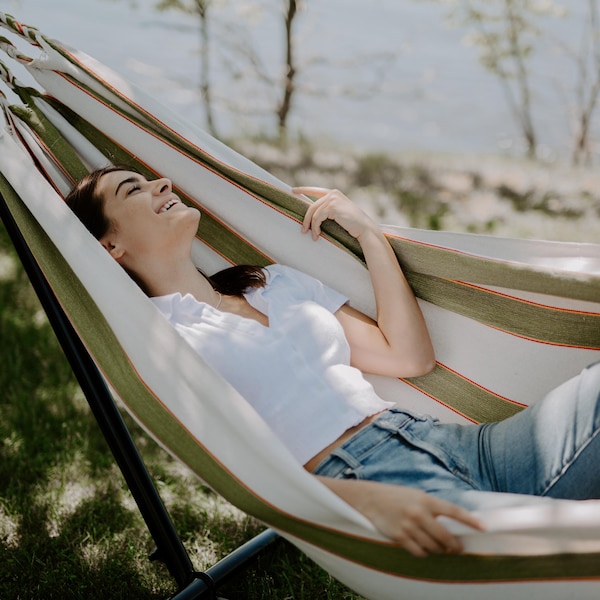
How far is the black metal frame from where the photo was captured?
5.71 ft

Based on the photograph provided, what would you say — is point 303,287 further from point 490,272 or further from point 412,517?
point 412,517

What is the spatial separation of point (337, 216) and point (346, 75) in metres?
10.4

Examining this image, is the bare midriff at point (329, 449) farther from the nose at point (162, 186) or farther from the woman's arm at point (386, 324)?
the nose at point (162, 186)

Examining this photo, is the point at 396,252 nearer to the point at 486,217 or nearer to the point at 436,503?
the point at 436,503

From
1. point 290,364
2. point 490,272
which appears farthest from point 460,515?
point 490,272

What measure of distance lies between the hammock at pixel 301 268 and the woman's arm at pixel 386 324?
2.0 inches

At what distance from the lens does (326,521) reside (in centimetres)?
126

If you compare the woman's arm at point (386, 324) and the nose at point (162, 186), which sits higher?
the nose at point (162, 186)

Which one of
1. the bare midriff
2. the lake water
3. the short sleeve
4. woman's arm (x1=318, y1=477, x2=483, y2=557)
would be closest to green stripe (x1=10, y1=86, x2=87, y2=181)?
the short sleeve

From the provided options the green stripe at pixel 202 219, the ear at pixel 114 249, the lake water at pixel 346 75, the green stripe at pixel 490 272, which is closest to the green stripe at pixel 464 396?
the green stripe at pixel 490 272

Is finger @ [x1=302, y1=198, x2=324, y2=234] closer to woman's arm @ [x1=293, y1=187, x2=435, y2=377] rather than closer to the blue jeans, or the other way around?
woman's arm @ [x1=293, y1=187, x2=435, y2=377]

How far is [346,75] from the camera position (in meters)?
11.6

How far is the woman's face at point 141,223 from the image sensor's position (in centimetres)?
177

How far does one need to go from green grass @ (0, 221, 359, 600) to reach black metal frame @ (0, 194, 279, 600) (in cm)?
22
